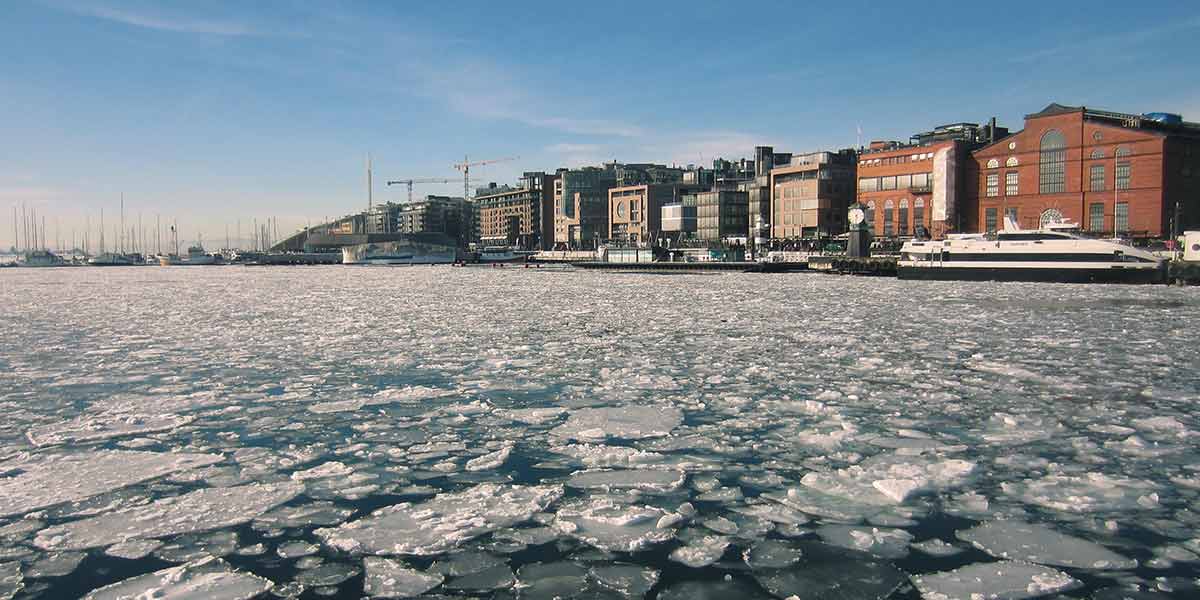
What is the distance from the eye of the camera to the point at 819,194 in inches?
5064

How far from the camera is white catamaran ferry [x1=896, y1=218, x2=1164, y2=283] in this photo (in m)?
55.8

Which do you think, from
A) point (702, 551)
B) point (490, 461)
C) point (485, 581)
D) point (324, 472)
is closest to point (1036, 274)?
point (490, 461)

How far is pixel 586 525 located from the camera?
6797 mm

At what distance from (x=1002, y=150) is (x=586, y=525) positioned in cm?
10482

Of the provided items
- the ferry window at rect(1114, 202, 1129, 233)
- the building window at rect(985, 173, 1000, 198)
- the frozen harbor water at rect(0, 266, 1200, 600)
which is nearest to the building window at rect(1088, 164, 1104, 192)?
the ferry window at rect(1114, 202, 1129, 233)

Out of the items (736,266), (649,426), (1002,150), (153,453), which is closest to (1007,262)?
(736,266)

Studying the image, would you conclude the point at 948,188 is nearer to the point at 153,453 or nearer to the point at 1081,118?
the point at 1081,118

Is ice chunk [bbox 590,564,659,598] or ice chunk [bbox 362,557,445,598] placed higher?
ice chunk [bbox 362,557,445,598]

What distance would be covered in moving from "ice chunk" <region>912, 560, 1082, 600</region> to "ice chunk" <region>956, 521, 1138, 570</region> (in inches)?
9.3

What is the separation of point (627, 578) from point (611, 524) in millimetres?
1109

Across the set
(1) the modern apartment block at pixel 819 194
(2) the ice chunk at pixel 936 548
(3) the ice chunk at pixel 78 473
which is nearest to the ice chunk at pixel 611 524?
(2) the ice chunk at pixel 936 548

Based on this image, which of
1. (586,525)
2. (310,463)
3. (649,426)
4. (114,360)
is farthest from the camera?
(114,360)

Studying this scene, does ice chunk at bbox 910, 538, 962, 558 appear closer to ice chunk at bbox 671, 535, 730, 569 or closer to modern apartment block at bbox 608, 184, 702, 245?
ice chunk at bbox 671, 535, 730, 569

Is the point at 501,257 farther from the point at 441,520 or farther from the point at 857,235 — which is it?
the point at 441,520
